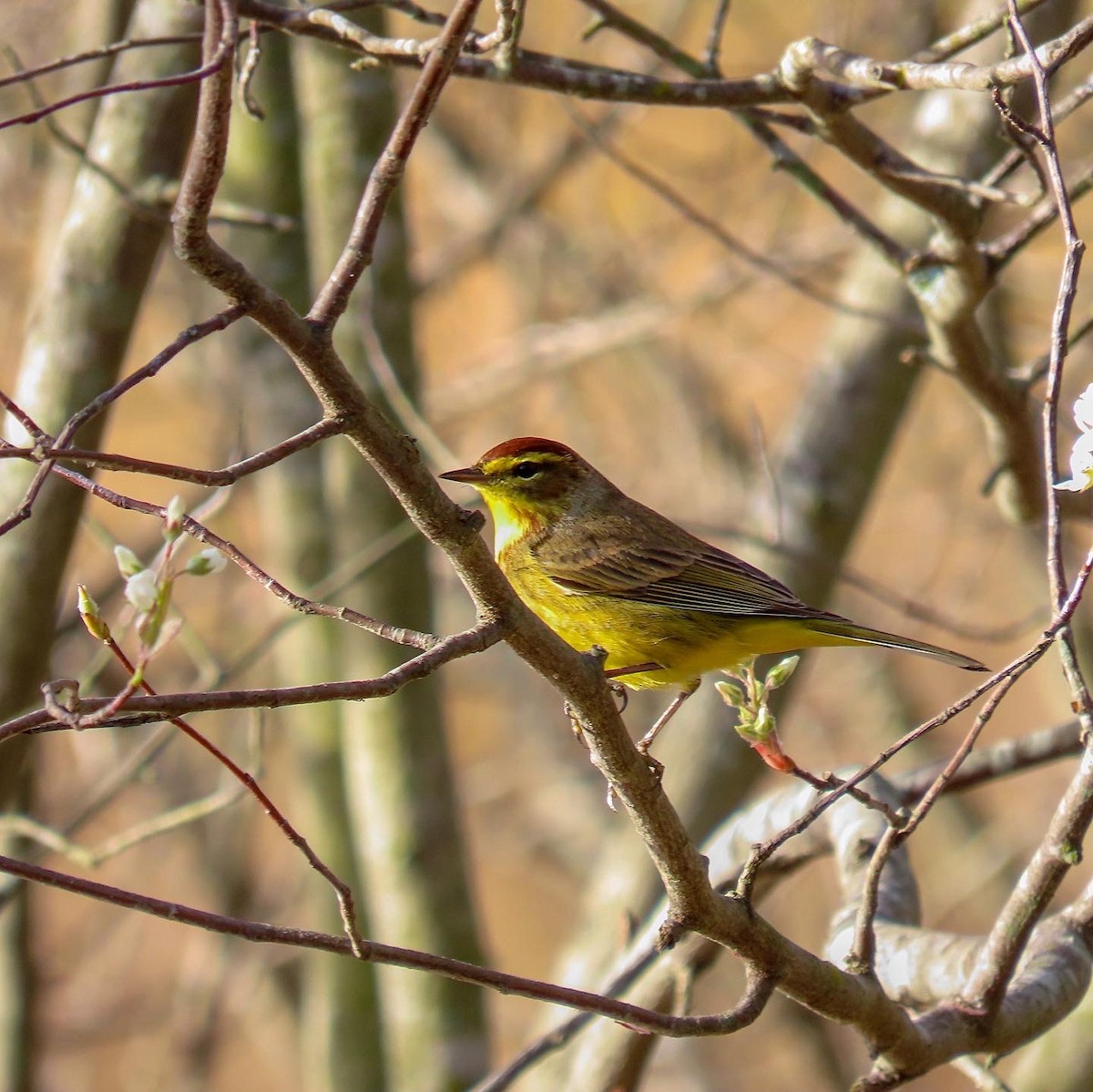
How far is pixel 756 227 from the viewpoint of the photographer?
9289mm

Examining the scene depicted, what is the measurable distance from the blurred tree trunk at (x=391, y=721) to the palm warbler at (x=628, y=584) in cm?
76

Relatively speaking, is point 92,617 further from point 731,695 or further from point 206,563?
point 731,695

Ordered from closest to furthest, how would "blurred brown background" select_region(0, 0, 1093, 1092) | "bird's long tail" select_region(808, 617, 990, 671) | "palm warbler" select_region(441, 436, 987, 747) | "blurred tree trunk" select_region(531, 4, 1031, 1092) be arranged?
1. "bird's long tail" select_region(808, 617, 990, 671)
2. "palm warbler" select_region(441, 436, 987, 747)
3. "blurred tree trunk" select_region(531, 4, 1031, 1092)
4. "blurred brown background" select_region(0, 0, 1093, 1092)

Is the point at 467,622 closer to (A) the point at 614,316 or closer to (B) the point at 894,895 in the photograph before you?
(A) the point at 614,316

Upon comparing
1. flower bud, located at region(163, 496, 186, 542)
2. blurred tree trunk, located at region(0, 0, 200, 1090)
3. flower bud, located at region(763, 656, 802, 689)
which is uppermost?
blurred tree trunk, located at region(0, 0, 200, 1090)

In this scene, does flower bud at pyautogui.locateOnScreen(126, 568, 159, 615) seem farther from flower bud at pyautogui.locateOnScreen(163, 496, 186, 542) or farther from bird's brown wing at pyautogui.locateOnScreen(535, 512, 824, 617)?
bird's brown wing at pyautogui.locateOnScreen(535, 512, 824, 617)

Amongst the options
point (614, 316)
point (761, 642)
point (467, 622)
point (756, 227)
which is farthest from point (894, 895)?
point (756, 227)

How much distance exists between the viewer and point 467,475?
3.91 meters

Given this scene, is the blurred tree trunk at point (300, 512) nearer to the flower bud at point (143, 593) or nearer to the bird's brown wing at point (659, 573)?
the bird's brown wing at point (659, 573)

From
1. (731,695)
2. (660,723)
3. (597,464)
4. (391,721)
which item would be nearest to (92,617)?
(731,695)

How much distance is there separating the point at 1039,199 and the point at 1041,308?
605cm

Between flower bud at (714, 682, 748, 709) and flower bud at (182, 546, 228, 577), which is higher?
flower bud at (182, 546, 228, 577)

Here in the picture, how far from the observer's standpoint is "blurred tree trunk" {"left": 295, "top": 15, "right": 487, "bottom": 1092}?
4648 millimetres

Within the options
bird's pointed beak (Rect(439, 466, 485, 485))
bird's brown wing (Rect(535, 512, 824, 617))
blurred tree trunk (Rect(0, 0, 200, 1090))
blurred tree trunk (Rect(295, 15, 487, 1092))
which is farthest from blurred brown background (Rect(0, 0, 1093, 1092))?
blurred tree trunk (Rect(0, 0, 200, 1090))
